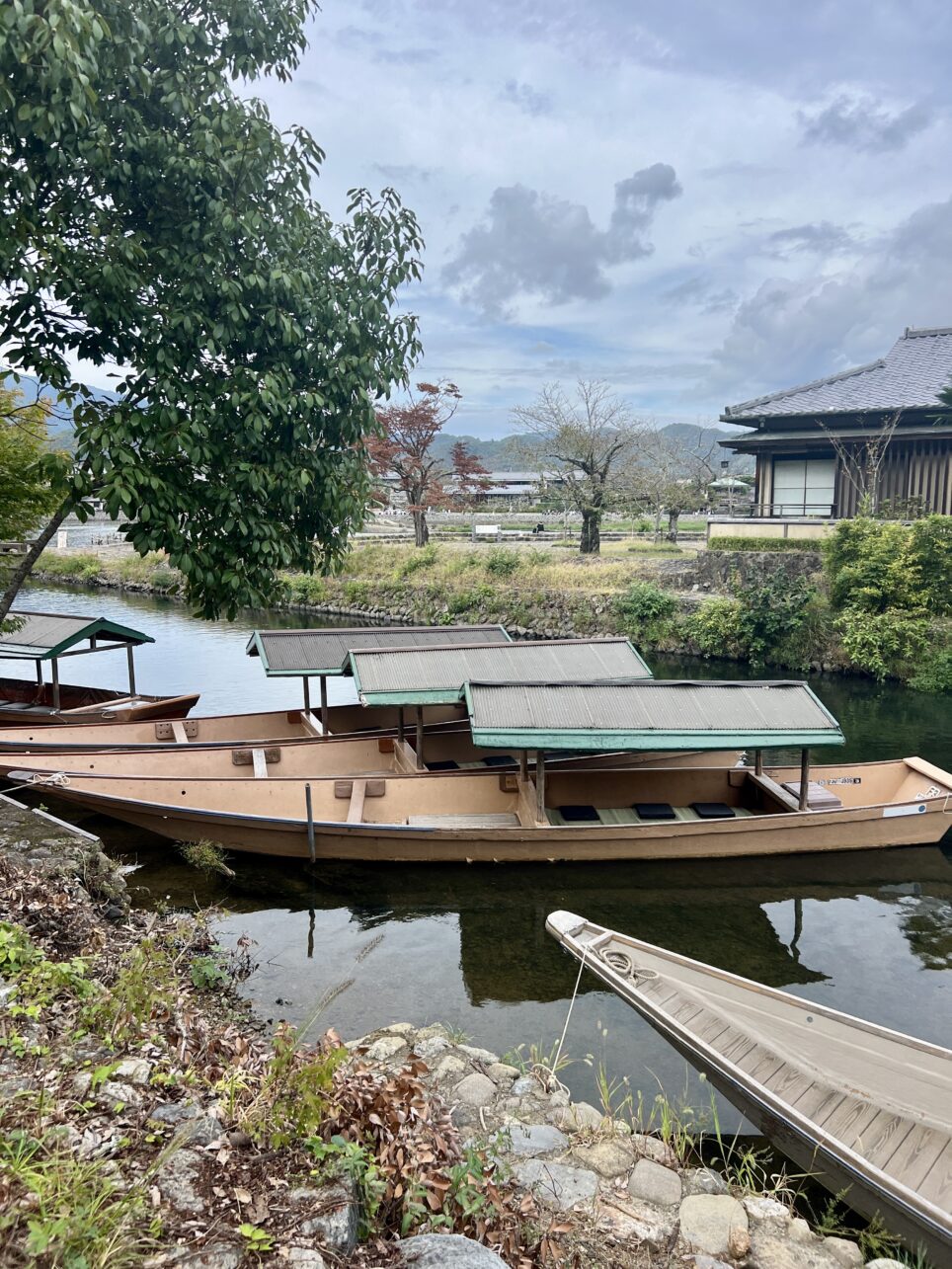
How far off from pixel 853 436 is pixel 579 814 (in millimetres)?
23382

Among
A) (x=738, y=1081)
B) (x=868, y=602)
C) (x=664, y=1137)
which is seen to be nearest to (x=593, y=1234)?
(x=664, y=1137)

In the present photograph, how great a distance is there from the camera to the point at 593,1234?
5000mm

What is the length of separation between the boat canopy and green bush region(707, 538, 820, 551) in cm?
1898

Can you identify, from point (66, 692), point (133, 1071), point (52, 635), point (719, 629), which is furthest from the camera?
point (719, 629)

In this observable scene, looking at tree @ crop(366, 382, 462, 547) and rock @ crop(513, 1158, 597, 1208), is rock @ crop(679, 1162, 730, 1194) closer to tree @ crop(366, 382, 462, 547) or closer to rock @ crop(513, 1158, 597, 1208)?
rock @ crop(513, 1158, 597, 1208)

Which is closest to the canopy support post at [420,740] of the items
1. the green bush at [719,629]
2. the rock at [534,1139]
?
the rock at [534,1139]

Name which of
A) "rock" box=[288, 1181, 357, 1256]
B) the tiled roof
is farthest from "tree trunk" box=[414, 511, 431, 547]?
"rock" box=[288, 1181, 357, 1256]

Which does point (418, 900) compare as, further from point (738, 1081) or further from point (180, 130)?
point (180, 130)

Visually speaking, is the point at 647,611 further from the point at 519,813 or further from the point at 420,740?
the point at 519,813

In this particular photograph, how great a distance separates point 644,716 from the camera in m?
12.4

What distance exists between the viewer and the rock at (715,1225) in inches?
204

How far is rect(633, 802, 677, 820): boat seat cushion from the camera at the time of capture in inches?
530

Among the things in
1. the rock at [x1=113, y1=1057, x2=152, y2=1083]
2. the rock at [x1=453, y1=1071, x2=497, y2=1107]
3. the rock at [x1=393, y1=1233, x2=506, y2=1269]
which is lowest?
the rock at [x1=453, y1=1071, x2=497, y2=1107]

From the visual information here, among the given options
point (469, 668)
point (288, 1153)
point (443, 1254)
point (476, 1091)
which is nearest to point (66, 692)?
point (469, 668)
